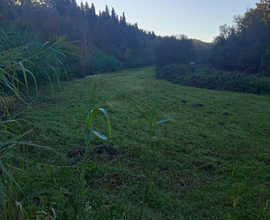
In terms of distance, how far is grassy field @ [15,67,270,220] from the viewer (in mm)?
1731

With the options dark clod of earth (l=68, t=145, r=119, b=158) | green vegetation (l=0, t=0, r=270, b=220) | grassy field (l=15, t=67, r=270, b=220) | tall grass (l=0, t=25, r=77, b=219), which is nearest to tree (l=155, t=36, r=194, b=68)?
green vegetation (l=0, t=0, r=270, b=220)

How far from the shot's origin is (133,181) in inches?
85.0

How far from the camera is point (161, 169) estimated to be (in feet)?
8.42

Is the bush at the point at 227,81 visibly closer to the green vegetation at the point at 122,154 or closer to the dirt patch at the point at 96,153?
the green vegetation at the point at 122,154

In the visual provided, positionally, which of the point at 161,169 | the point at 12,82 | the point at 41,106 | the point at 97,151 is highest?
the point at 12,82

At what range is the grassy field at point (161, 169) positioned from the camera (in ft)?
5.68

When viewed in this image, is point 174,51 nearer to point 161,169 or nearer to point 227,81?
point 227,81

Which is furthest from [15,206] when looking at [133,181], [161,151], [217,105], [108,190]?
[217,105]

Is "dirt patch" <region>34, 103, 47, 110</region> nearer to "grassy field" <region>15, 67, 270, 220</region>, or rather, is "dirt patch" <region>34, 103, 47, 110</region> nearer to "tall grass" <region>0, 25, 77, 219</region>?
"grassy field" <region>15, 67, 270, 220</region>

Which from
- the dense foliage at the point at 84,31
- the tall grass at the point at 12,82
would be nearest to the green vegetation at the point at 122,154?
the tall grass at the point at 12,82

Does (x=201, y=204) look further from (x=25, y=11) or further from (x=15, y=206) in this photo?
(x=25, y=11)

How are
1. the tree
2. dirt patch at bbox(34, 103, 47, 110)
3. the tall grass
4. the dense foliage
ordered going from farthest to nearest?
the tree
the dense foliage
dirt patch at bbox(34, 103, 47, 110)
the tall grass

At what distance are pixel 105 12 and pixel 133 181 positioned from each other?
45.2 metres

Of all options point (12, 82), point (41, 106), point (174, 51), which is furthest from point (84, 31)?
point (12, 82)
